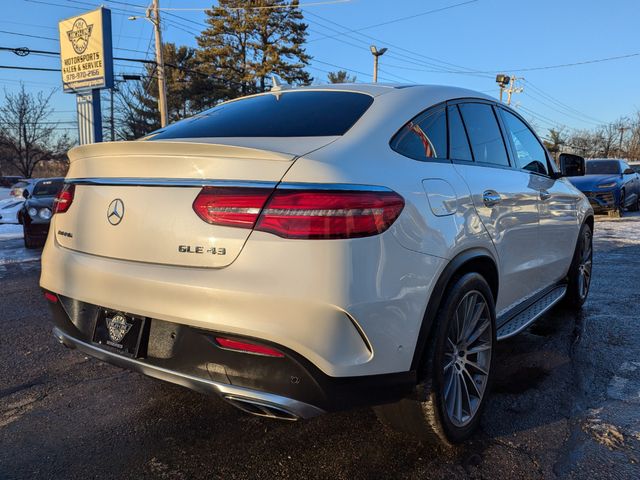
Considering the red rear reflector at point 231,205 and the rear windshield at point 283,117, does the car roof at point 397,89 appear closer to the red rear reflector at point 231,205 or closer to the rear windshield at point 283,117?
the rear windshield at point 283,117

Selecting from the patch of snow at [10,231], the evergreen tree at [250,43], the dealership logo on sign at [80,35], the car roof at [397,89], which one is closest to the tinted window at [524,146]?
the car roof at [397,89]

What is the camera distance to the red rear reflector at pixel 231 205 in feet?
6.33

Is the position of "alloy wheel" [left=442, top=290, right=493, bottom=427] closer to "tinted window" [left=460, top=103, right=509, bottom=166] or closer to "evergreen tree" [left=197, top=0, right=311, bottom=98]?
"tinted window" [left=460, top=103, right=509, bottom=166]

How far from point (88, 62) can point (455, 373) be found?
19497mm

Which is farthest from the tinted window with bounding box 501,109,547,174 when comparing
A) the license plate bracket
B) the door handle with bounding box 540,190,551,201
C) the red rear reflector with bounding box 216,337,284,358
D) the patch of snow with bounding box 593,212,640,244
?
the patch of snow with bounding box 593,212,640,244

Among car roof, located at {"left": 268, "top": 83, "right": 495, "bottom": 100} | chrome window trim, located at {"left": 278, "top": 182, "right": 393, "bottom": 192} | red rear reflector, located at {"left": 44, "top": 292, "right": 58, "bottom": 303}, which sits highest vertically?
car roof, located at {"left": 268, "top": 83, "right": 495, "bottom": 100}

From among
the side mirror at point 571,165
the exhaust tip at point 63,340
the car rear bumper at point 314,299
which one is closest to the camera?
the car rear bumper at point 314,299

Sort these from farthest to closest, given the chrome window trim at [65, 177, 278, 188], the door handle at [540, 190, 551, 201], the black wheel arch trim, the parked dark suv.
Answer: the parked dark suv
the door handle at [540, 190, 551, 201]
the black wheel arch trim
the chrome window trim at [65, 177, 278, 188]

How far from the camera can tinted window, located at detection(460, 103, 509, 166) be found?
3.07 metres

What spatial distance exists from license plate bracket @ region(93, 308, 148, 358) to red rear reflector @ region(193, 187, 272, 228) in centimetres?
→ 54

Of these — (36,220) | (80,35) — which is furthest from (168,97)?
(36,220)

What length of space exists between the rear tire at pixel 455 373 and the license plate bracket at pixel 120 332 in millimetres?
1113

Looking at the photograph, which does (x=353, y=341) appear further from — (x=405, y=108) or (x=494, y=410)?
(x=494, y=410)

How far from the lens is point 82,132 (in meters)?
19.9
